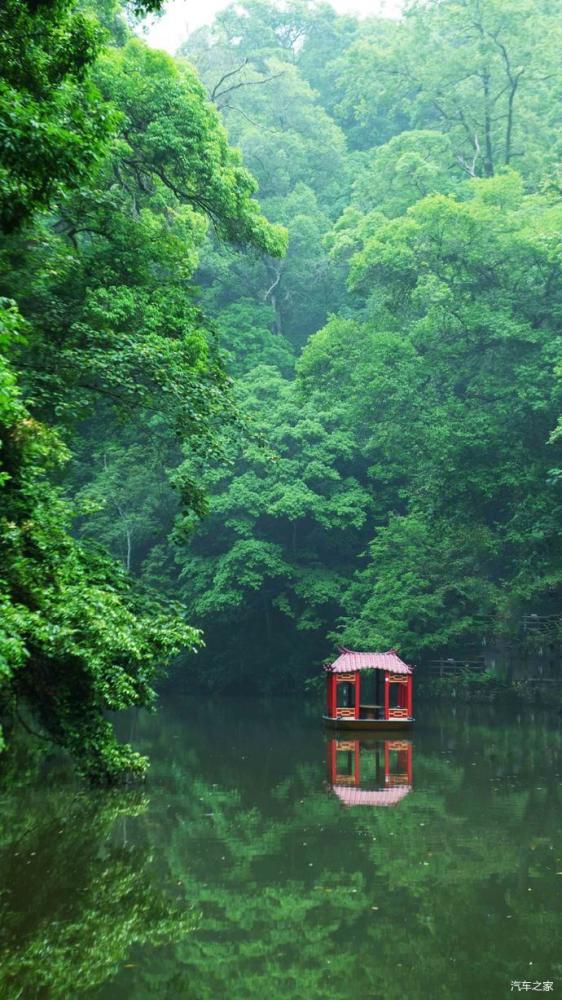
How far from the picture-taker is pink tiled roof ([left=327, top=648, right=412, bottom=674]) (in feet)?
70.6

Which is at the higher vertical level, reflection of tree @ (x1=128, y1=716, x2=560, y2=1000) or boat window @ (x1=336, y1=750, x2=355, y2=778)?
boat window @ (x1=336, y1=750, x2=355, y2=778)

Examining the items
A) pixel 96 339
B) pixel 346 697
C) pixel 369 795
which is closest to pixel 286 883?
pixel 369 795

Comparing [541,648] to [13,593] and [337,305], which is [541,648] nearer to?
[337,305]

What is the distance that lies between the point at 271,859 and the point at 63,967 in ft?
10.9

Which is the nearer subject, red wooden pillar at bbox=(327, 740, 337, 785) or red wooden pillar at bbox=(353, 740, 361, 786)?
red wooden pillar at bbox=(353, 740, 361, 786)

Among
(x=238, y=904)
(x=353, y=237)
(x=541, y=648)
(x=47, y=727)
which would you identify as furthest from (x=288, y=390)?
(x=238, y=904)

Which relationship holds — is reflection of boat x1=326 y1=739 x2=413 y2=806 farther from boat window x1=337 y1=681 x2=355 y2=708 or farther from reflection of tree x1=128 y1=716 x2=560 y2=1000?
boat window x1=337 y1=681 x2=355 y2=708

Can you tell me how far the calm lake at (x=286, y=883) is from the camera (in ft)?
22.4

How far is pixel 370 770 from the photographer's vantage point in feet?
53.1

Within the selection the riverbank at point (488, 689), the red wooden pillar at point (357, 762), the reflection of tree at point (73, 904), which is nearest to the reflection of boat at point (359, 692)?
the red wooden pillar at point (357, 762)

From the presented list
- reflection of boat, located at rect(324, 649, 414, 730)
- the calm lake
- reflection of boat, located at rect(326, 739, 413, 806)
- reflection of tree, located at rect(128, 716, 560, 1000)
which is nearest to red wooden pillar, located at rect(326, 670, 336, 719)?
reflection of boat, located at rect(324, 649, 414, 730)

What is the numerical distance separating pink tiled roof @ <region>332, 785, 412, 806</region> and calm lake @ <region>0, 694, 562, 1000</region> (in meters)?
0.04

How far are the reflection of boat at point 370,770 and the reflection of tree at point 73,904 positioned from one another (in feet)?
10.7

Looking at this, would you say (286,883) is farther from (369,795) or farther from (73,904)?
(369,795)
